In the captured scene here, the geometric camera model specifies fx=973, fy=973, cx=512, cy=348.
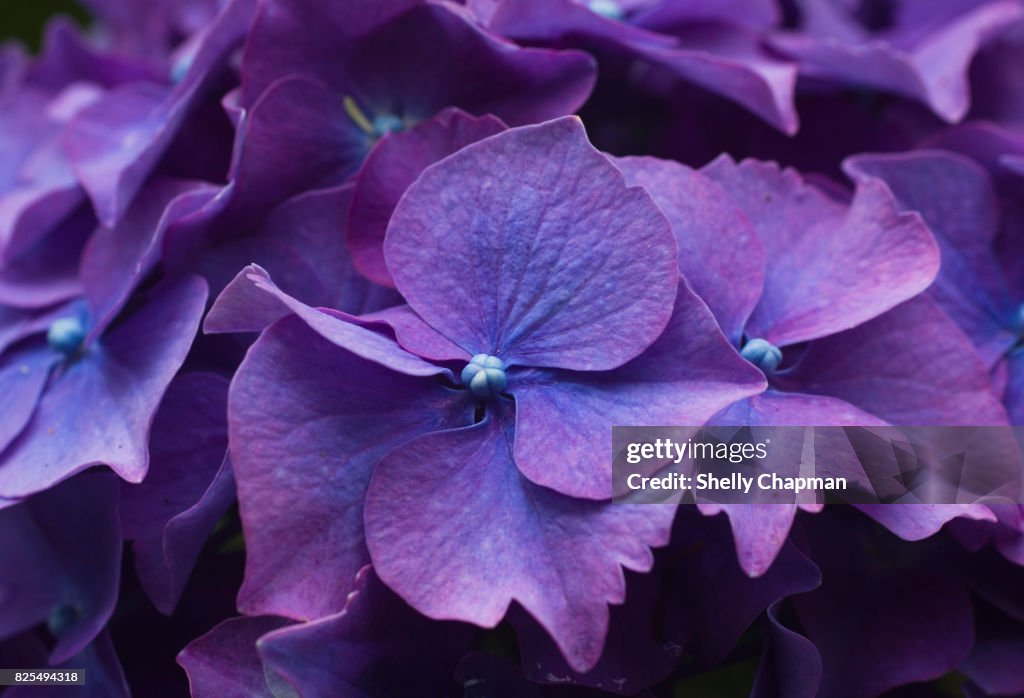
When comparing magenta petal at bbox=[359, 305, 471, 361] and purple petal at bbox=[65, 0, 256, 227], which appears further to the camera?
purple petal at bbox=[65, 0, 256, 227]

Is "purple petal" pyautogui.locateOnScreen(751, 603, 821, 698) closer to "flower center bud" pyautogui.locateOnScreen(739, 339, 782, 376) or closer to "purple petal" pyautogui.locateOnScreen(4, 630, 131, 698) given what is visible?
"flower center bud" pyautogui.locateOnScreen(739, 339, 782, 376)

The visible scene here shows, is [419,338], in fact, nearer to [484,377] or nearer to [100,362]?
[484,377]

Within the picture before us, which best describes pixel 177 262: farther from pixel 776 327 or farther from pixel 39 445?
pixel 776 327

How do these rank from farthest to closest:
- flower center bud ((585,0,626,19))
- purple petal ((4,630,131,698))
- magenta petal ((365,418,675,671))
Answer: flower center bud ((585,0,626,19)) < purple petal ((4,630,131,698)) < magenta petal ((365,418,675,671))

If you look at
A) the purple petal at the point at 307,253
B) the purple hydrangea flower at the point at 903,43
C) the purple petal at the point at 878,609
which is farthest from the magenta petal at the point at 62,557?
the purple hydrangea flower at the point at 903,43

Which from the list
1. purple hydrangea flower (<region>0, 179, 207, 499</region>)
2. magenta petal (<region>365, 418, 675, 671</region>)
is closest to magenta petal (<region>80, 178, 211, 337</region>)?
purple hydrangea flower (<region>0, 179, 207, 499</region>)

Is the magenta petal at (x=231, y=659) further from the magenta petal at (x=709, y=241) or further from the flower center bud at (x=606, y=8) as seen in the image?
the flower center bud at (x=606, y=8)

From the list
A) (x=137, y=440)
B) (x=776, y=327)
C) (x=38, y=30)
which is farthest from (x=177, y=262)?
(x=38, y=30)
